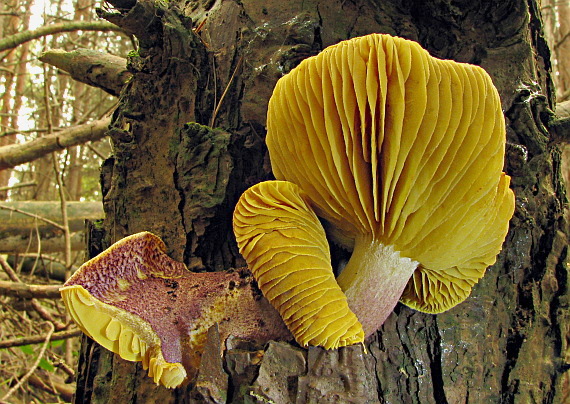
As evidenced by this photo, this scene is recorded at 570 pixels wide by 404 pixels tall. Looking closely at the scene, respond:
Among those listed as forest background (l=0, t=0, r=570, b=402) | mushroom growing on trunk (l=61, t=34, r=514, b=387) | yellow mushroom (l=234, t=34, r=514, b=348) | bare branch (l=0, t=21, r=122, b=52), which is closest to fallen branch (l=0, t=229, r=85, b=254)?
forest background (l=0, t=0, r=570, b=402)

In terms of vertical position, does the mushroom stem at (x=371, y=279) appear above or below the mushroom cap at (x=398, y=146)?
below

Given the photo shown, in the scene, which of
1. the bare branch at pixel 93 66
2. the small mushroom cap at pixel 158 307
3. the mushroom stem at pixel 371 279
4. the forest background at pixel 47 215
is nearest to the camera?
the small mushroom cap at pixel 158 307

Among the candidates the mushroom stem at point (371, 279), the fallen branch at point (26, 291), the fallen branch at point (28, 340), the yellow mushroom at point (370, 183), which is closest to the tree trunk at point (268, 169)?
the mushroom stem at point (371, 279)

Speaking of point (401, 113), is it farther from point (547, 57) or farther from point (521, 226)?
point (547, 57)

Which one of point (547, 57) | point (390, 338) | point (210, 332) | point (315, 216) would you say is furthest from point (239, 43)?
point (547, 57)

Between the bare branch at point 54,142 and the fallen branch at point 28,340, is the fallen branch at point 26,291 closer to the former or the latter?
the fallen branch at point 28,340

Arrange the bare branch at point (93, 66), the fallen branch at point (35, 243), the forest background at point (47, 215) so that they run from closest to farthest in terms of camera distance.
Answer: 1. the bare branch at point (93, 66)
2. the forest background at point (47, 215)
3. the fallen branch at point (35, 243)
